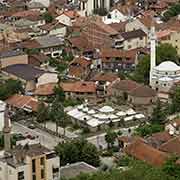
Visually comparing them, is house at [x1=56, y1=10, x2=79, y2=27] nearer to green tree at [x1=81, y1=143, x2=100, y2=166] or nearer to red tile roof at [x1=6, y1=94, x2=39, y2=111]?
red tile roof at [x1=6, y1=94, x2=39, y2=111]

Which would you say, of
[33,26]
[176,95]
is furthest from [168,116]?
[33,26]

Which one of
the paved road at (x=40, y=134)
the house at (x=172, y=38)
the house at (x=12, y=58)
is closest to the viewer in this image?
the paved road at (x=40, y=134)

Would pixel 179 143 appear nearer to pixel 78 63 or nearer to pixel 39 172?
pixel 39 172

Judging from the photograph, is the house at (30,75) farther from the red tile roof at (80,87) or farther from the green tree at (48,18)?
the green tree at (48,18)

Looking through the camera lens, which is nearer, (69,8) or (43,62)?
(43,62)

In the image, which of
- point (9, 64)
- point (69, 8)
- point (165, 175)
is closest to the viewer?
point (165, 175)

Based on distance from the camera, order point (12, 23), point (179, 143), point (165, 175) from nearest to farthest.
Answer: point (165, 175) → point (179, 143) → point (12, 23)

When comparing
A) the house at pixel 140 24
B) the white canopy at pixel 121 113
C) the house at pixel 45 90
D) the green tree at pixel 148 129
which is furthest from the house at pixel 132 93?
the house at pixel 140 24
